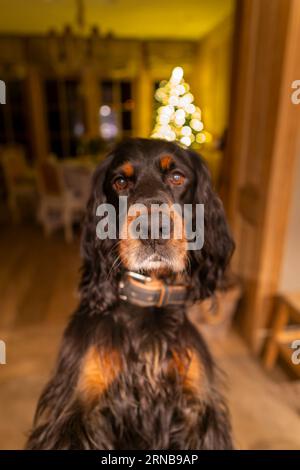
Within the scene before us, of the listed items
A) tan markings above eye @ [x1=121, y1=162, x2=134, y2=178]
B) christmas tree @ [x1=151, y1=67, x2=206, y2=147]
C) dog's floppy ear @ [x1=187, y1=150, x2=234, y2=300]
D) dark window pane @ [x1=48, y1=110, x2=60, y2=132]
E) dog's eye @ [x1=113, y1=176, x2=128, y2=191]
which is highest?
dark window pane @ [x1=48, y1=110, x2=60, y2=132]

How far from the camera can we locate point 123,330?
818 millimetres

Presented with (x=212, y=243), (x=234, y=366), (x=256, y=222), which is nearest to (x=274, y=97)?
(x=256, y=222)

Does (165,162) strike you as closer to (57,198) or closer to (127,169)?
(127,169)

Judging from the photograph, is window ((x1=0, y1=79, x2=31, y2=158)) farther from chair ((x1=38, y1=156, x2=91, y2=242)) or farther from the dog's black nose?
the dog's black nose

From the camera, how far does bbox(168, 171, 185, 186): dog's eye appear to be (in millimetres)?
763

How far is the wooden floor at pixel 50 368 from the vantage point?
1.45 m

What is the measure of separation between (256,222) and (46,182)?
2706 mm

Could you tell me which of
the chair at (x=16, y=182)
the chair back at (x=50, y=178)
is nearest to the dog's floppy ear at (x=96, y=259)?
the chair back at (x=50, y=178)

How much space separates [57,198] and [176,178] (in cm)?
329

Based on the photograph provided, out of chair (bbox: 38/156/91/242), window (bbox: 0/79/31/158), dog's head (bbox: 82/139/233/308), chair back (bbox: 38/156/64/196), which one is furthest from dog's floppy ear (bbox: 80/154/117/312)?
window (bbox: 0/79/31/158)

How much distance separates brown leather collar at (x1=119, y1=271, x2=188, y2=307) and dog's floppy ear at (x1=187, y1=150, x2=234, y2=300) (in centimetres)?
6

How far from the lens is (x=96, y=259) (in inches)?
30.0

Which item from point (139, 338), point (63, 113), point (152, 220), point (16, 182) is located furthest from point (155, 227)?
point (63, 113)
